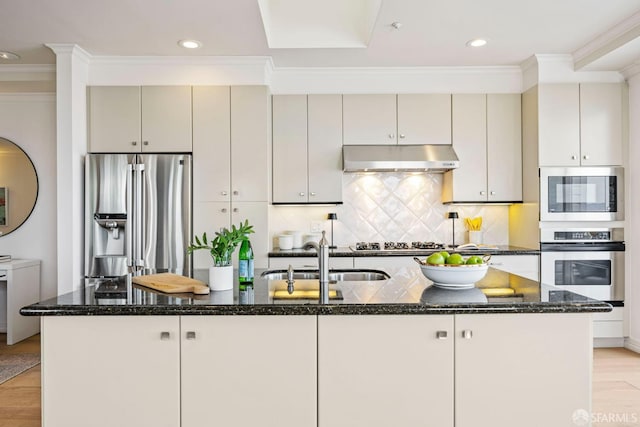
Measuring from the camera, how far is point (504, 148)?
4188 millimetres

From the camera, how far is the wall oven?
3865 millimetres

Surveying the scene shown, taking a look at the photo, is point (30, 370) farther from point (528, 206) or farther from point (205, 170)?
point (528, 206)

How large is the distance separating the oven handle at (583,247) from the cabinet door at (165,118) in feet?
11.0

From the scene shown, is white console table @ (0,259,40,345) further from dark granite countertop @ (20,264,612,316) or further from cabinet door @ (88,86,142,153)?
dark granite countertop @ (20,264,612,316)

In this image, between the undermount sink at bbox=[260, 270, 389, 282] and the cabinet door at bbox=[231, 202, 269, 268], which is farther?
the cabinet door at bbox=[231, 202, 269, 268]

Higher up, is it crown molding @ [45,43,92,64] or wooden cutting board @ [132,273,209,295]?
crown molding @ [45,43,92,64]

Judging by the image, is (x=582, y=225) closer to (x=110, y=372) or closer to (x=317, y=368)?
(x=317, y=368)

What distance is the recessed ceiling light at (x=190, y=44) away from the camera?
3.49 m

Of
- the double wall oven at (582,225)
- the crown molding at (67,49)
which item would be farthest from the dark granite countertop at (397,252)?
the crown molding at (67,49)

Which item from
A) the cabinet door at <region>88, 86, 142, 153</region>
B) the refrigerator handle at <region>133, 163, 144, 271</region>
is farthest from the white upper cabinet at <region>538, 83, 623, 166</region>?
the cabinet door at <region>88, 86, 142, 153</region>

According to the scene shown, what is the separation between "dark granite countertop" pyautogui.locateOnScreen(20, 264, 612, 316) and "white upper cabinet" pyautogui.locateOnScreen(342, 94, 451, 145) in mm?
2454

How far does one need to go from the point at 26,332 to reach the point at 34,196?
141 cm

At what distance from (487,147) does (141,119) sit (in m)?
3.25

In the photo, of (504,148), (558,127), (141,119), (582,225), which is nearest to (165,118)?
(141,119)
